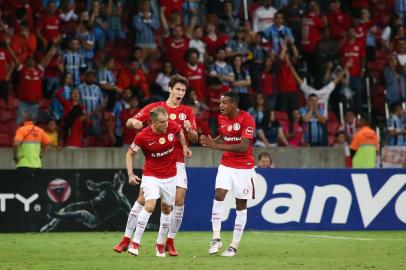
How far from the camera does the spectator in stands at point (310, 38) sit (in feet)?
96.8

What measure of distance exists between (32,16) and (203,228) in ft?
29.3

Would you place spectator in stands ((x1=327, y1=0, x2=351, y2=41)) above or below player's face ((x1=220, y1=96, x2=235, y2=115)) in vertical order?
above

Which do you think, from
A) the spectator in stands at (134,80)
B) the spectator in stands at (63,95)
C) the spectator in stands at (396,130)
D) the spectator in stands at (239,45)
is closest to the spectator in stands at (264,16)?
the spectator in stands at (239,45)

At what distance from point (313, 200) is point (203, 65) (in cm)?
674

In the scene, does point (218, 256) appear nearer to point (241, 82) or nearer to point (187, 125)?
point (187, 125)

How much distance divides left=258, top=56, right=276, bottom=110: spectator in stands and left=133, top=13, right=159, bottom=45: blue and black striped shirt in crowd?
294 centimetres

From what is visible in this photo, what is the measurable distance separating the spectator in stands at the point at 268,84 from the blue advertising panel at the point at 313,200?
596 cm

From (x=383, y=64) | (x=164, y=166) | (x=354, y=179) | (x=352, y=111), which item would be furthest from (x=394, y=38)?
(x=164, y=166)

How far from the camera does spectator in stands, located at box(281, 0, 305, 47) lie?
2970cm

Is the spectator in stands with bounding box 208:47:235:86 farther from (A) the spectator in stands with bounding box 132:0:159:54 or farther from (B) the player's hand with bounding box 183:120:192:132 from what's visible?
(B) the player's hand with bounding box 183:120:192:132

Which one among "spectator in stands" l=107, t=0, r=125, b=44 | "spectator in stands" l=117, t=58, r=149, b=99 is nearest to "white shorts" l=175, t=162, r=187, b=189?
"spectator in stands" l=117, t=58, r=149, b=99

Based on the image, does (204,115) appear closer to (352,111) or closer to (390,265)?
(352,111)

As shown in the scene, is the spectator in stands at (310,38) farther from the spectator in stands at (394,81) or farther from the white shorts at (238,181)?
the white shorts at (238,181)

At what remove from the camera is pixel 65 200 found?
69.9 ft
